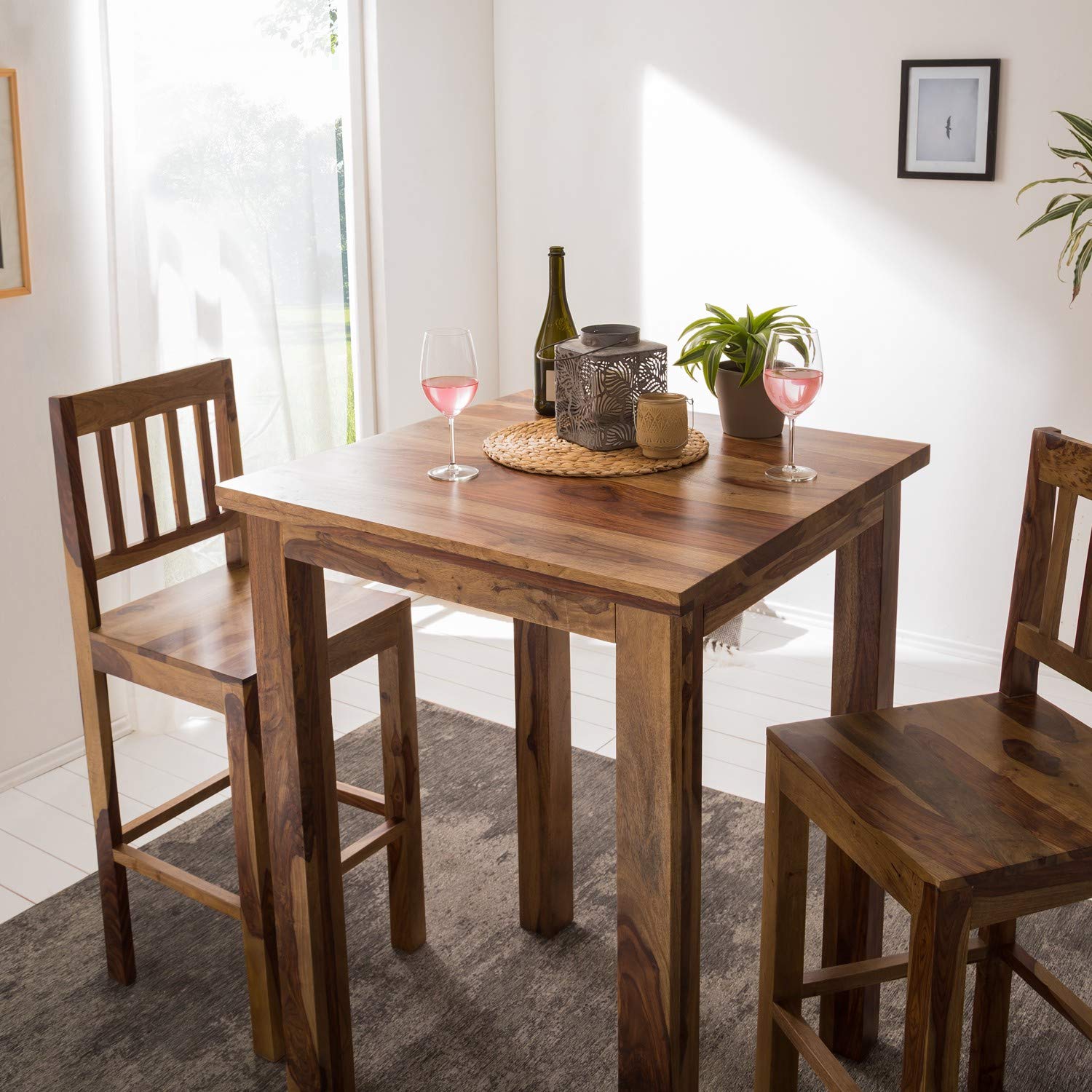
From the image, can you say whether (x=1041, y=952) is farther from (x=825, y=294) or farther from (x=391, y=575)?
(x=825, y=294)

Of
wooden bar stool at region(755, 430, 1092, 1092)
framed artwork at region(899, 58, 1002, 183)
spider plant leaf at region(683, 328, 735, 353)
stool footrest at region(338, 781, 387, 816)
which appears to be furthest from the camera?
framed artwork at region(899, 58, 1002, 183)

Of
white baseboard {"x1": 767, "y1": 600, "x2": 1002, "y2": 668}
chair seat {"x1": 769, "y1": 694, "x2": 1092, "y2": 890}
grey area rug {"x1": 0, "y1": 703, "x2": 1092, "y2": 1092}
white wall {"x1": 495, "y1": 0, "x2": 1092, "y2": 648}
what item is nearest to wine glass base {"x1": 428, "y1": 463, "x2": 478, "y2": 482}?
chair seat {"x1": 769, "y1": 694, "x2": 1092, "y2": 890}

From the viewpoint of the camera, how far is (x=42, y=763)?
3.04m

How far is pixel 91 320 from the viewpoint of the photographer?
9.73ft

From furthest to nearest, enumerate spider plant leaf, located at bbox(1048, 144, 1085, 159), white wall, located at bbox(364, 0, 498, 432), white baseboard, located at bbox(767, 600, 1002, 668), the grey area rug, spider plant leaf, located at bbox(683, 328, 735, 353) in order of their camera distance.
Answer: white wall, located at bbox(364, 0, 498, 432)
white baseboard, located at bbox(767, 600, 1002, 668)
spider plant leaf, located at bbox(1048, 144, 1085, 159)
the grey area rug
spider plant leaf, located at bbox(683, 328, 735, 353)

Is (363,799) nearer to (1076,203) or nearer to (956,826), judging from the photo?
(956,826)

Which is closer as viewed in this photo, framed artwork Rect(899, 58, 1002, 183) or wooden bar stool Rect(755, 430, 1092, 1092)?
wooden bar stool Rect(755, 430, 1092, 1092)

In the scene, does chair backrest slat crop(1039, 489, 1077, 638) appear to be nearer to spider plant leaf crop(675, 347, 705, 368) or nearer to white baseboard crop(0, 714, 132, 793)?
spider plant leaf crop(675, 347, 705, 368)

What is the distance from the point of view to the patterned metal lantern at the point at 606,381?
5.93 feet

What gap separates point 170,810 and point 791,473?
50.1 inches

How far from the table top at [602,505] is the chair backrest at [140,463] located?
1.33 feet

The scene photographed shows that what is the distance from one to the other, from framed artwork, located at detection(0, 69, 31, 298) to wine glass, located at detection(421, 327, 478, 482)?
143cm

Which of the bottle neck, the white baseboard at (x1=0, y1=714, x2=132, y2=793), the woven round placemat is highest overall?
the bottle neck

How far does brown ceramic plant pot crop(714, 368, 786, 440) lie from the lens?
190 centimetres
